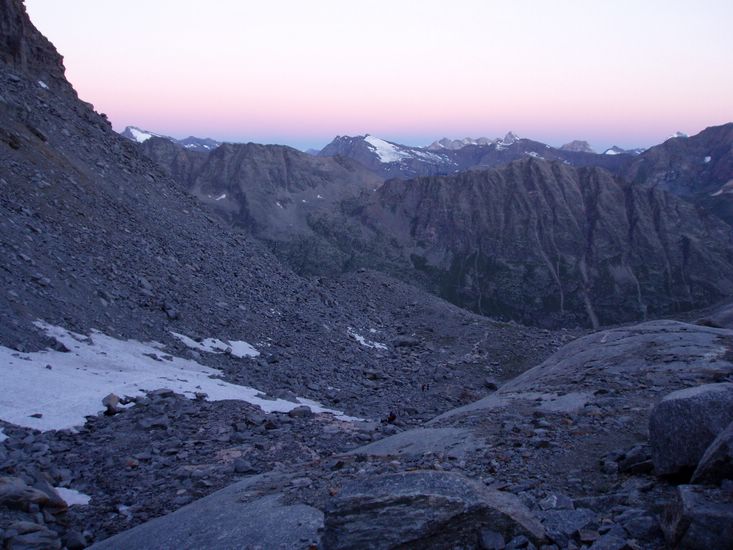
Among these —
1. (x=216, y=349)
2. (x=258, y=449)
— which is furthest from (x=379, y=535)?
(x=216, y=349)

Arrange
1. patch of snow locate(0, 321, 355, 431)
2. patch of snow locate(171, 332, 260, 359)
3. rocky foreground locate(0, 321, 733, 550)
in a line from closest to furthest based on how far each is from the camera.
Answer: rocky foreground locate(0, 321, 733, 550) → patch of snow locate(0, 321, 355, 431) → patch of snow locate(171, 332, 260, 359)

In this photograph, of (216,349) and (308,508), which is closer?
(308,508)

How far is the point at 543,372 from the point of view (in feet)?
73.9

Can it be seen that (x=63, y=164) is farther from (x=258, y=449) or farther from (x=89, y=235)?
(x=258, y=449)

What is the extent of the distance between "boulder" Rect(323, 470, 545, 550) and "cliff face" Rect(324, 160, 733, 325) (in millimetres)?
153552

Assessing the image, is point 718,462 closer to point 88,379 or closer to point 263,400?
point 263,400

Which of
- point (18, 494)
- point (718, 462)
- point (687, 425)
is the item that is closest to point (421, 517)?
point (718, 462)

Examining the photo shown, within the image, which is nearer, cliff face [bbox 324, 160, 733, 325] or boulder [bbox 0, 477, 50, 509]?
boulder [bbox 0, 477, 50, 509]

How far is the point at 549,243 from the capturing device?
17675 cm

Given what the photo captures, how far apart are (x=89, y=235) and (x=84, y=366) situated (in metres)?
12.2

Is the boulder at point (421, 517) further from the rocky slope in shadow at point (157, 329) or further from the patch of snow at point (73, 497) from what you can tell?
the patch of snow at point (73, 497)

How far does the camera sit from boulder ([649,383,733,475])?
8.72 metres

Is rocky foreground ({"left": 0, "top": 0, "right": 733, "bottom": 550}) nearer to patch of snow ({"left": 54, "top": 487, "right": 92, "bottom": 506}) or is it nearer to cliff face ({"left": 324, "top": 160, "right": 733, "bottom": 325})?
patch of snow ({"left": 54, "top": 487, "right": 92, "bottom": 506})

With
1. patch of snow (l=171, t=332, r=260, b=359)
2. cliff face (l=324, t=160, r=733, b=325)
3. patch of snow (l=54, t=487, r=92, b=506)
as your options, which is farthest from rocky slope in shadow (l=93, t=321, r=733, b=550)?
cliff face (l=324, t=160, r=733, b=325)
